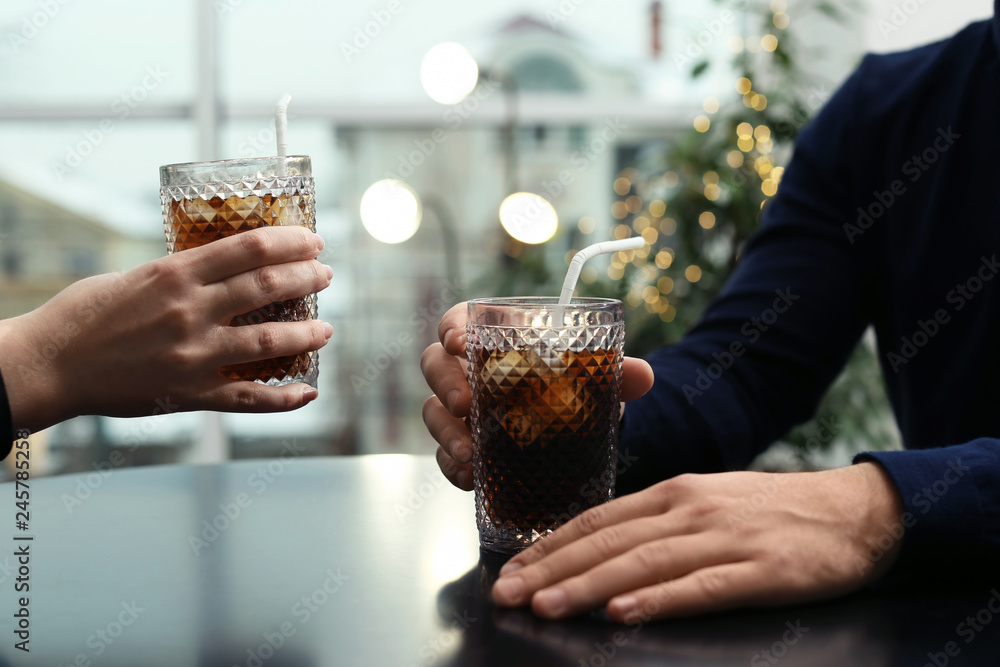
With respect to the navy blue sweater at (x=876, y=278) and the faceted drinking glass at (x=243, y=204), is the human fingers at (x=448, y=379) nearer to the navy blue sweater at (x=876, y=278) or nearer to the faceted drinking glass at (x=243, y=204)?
the faceted drinking glass at (x=243, y=204)

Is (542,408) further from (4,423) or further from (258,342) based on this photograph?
(4,423)

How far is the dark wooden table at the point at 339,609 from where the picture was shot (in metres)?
0.55

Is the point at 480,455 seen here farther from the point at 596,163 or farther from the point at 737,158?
the point at 596,163

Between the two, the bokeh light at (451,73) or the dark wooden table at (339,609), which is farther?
the bokeh light at (451,73)

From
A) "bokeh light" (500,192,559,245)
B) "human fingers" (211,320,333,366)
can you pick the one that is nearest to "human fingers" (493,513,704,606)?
"human fingers" (211,320,333,366)

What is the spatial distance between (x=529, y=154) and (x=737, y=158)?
1.33 m

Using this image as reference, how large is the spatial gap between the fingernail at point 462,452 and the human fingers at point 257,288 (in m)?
0.22

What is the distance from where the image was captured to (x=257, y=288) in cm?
79

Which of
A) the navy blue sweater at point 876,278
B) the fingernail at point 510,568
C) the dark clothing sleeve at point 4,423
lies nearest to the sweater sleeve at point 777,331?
the navy blue sweater at point 876,278

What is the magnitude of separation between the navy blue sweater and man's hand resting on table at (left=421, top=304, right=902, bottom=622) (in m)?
0.42

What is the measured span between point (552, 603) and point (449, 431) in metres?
0.32

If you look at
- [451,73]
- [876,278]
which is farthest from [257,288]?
[451,73]

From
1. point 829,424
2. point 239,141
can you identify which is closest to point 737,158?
point 829,424

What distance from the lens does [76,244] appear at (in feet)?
12.4
